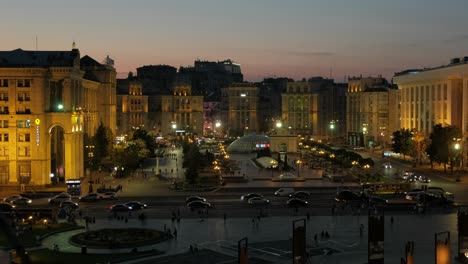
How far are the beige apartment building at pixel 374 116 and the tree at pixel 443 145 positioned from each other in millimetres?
48242

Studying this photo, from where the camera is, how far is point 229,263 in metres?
33.4

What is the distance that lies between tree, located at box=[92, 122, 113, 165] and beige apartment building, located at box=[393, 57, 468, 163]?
4440 centimetres

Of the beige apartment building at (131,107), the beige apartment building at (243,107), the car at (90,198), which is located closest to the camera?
the car at (90,198)

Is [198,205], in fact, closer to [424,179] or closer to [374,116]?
[424,179]

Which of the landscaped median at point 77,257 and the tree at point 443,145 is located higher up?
the tree at point 443,145

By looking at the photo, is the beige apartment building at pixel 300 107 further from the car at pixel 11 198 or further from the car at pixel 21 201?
the car at pixel 21 201

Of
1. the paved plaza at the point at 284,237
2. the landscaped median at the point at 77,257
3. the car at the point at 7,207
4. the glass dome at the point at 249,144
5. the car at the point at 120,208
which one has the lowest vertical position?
the landscaped median at the point at 77,257

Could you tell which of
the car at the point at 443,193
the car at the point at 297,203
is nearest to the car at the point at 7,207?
Answer: the car at the point at 297,203

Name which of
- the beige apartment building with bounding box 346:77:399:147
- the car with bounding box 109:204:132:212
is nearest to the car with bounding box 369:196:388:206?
the car with bounding box 109:204:132:212

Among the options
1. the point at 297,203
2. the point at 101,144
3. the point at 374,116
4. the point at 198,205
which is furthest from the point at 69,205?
the point at 374,116

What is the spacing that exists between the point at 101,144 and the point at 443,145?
138 ft

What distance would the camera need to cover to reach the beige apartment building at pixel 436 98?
292 feet

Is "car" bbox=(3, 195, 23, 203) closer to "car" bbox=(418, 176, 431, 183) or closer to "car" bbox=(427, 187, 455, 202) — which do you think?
A: "car" bbox=(427, 187, 455, 202)

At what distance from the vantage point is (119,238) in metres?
39.1
